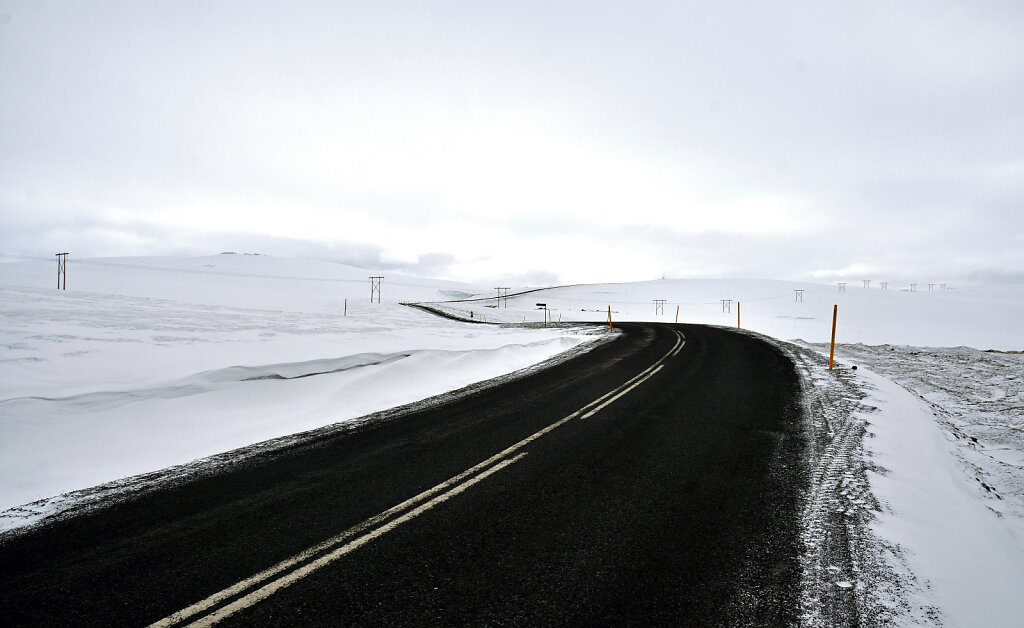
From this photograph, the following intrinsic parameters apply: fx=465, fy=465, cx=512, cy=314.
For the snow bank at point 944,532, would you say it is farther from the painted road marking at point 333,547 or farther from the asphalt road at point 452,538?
the painted road marking at point 333,547

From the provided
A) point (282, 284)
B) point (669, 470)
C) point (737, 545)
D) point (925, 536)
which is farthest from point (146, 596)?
point (282, 284)

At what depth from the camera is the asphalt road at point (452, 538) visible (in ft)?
10.6

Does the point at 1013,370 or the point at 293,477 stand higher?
the point at 1013,370

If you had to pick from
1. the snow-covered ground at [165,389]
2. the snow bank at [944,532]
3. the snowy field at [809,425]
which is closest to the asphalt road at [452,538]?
the snowy field at [809,425]

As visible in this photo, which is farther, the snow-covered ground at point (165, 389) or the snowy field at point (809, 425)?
the snow-covered ground at point (165, 389)

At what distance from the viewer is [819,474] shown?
559 cm

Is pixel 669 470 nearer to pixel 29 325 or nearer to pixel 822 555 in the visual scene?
pixel 822 555

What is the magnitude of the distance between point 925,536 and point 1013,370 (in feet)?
43.9

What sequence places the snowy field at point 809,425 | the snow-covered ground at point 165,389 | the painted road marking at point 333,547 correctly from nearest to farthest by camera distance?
the painted road marking at point 333,547 → the snowy field at point 809,425 → the snow-covered ground at point 165,389

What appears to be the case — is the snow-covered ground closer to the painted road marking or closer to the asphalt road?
the asphalt road

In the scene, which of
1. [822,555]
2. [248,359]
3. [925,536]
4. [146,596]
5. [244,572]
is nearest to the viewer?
[146,596]

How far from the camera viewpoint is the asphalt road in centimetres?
323

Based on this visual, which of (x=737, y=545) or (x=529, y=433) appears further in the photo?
(x=529, y=433)

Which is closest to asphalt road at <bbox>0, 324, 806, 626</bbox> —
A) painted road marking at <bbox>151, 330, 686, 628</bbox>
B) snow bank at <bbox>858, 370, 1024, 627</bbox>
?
painted road marking at <bbox>151, 330, 686, 628</bbox>
